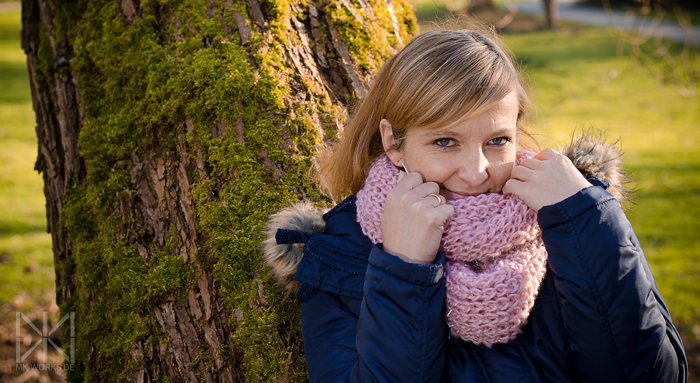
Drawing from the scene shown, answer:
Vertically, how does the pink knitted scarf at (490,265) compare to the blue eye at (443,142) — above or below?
below

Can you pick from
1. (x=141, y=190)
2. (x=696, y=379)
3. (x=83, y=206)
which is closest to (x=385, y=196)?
(x=141, y=190)

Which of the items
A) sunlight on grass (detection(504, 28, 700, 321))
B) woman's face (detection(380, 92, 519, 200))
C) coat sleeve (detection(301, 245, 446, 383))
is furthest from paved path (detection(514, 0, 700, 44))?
coat sleeve (detection(301, 245, 446, 383))

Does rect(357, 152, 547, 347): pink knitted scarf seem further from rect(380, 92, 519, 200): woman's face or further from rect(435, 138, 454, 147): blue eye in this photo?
rect(435, 138, 454, 147): blue eye

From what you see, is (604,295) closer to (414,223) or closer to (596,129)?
(414,223)

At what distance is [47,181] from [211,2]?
55.0 inches

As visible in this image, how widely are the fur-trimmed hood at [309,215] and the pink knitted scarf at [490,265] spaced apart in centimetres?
33

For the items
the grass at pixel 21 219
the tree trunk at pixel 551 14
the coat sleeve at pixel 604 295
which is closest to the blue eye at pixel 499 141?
the coat sleeve at pixel 604 295

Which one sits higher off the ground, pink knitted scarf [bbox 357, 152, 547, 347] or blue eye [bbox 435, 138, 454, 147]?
blue eye [bbox 435, 138, 454, 147]

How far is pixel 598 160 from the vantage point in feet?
6.52

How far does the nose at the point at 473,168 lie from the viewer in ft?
→ 5.51

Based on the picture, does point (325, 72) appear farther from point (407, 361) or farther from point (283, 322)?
point (407, 361)

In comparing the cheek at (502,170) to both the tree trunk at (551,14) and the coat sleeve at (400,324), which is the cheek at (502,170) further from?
the tree trunk at (551,14)

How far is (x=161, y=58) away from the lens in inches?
89.7

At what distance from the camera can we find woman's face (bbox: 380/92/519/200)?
1.68m
